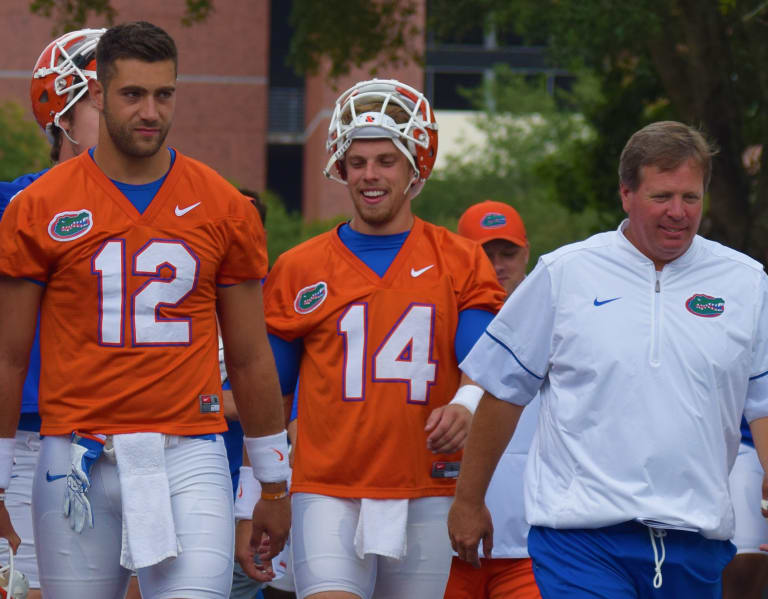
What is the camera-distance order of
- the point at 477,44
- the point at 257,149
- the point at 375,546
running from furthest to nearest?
the point at 477,44 < the point at 257,149 < the point at 375,546

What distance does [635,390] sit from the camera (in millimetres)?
5055

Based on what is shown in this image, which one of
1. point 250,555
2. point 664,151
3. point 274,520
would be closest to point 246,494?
point 250,555

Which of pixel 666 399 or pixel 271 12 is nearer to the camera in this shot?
pixel 666 399

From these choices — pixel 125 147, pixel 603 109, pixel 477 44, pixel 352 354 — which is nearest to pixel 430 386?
pixel 352 354

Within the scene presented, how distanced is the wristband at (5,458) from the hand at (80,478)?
292mm

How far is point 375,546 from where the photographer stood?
215 inches

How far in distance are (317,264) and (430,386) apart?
714 millimetres

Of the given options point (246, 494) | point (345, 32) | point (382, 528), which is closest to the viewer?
point (382, 528)

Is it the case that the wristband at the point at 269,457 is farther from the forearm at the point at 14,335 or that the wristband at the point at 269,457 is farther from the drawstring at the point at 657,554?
the drawstring at the point at 657,554

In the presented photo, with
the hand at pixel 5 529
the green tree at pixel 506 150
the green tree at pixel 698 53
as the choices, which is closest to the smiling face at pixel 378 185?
the hand at pixel 5 529

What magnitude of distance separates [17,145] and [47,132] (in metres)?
35.9

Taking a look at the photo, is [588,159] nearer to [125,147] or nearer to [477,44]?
[125,147]

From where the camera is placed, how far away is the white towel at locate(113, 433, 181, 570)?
4750 millimetres

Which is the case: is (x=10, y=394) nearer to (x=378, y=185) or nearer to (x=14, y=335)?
(x=14, y=335)
